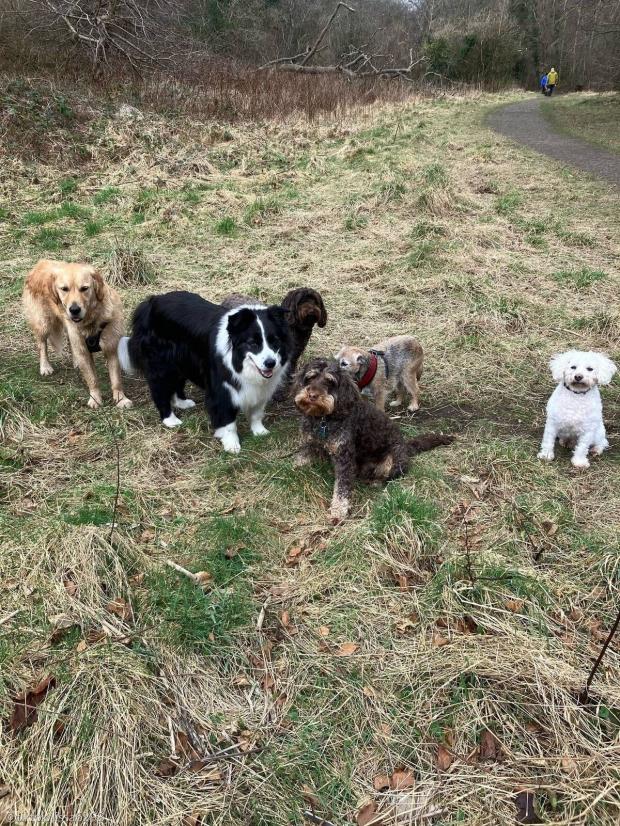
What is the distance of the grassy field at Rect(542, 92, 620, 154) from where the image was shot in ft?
55.7

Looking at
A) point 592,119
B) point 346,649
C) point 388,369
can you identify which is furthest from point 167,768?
point 592,119

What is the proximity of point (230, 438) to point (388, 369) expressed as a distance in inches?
62.0

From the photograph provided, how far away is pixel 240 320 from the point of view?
13.0 ft

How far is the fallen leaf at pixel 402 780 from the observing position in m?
2.22

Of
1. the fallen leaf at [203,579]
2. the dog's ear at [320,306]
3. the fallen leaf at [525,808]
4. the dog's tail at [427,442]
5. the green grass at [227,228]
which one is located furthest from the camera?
the green grass at [227,228]

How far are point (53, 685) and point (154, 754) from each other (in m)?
0.58

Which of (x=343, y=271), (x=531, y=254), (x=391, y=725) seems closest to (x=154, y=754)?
(x=391, y=725)

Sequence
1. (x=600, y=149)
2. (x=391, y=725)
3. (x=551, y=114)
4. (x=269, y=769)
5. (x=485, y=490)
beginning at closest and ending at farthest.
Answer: (x=269, y=769) < (x=391, y=725) < (x=485, y=490) < (x=600, y=149) < (x=551, y=114)

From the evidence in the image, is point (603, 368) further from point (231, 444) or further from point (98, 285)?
point (98, 285)

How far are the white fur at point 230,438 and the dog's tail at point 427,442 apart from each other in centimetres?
138

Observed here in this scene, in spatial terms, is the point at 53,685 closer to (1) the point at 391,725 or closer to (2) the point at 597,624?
(1) the point at 391,725

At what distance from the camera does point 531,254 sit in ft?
26.2

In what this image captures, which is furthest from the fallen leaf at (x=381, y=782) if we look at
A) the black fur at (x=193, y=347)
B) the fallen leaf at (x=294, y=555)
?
the black fur at (x=193, y=347)

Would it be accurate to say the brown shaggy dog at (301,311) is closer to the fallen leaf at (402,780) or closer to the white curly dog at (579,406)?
the white curly dog at (579,406)
